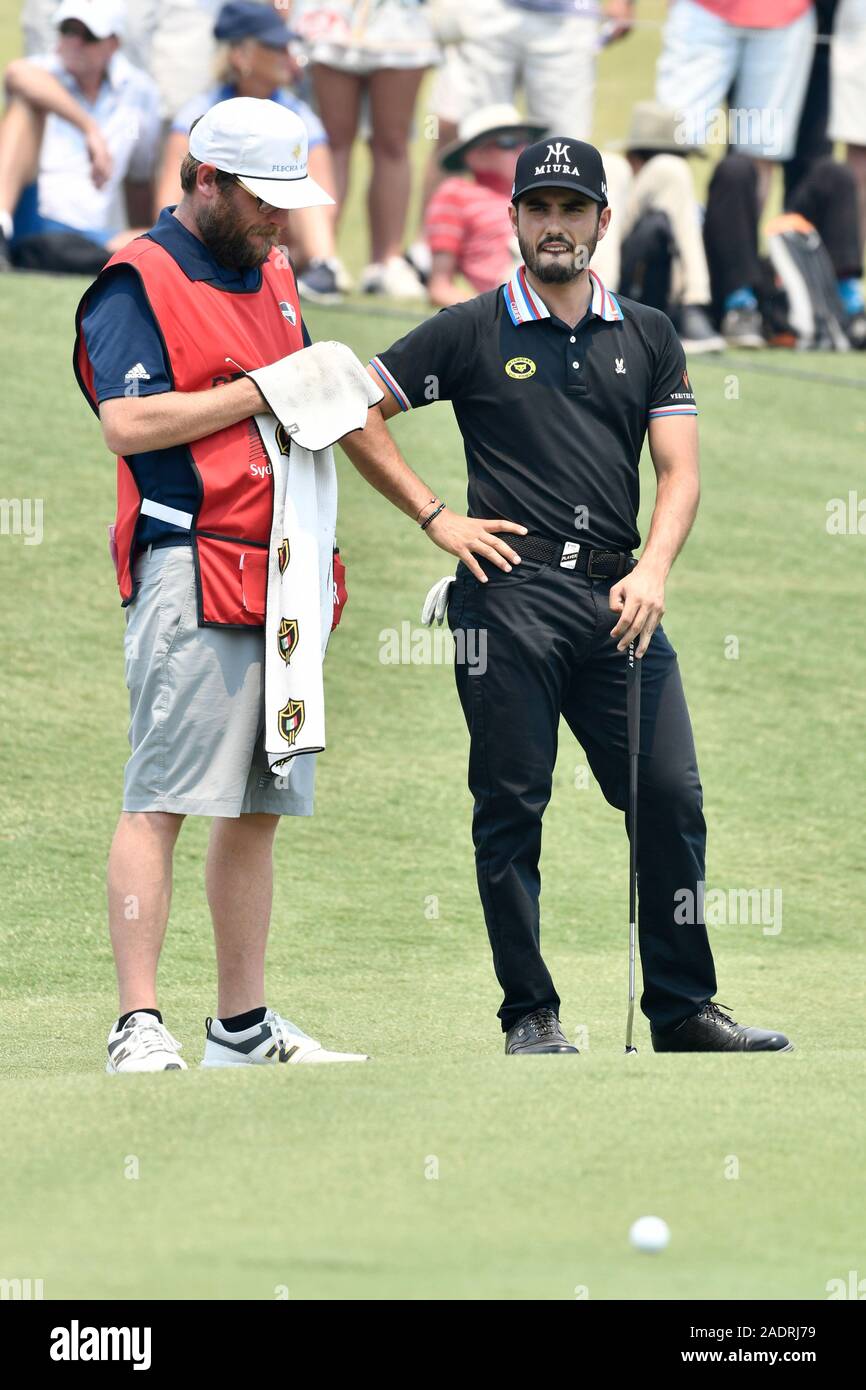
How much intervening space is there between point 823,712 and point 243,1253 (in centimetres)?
565

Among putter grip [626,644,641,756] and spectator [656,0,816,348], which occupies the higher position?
spectator [656,0,816,348]

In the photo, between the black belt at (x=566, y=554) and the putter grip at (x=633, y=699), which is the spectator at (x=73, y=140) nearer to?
the black belt at (x=566, y=554)

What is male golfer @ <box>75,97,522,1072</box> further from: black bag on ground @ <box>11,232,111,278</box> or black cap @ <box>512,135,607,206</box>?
black bag on ground @ <box>11,232,111,278</box>

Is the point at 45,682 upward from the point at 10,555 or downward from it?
downward

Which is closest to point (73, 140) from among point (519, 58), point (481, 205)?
point (481, 205)

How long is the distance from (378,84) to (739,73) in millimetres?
2431

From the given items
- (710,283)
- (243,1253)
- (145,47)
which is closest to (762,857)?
(243,1253)

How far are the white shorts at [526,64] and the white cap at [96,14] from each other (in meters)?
2.19

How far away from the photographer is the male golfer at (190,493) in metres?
4.84

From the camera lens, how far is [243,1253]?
A: 3697mm

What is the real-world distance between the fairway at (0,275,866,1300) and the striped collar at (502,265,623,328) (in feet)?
5.70

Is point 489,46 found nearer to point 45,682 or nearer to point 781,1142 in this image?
point 45,682

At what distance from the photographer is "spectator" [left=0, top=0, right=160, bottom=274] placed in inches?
459

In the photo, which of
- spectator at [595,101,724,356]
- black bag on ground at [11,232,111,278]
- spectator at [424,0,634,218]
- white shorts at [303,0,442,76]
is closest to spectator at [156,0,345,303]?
white shorts at [303,0,442,76]
